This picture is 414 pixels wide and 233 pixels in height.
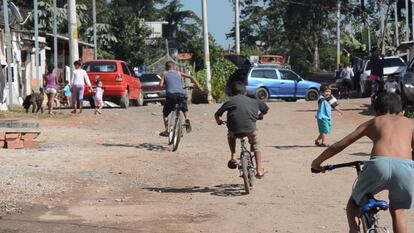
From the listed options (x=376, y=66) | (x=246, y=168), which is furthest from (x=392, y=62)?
(x=246, y=168)

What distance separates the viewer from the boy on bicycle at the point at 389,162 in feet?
17.1

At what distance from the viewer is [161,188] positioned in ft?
34.0

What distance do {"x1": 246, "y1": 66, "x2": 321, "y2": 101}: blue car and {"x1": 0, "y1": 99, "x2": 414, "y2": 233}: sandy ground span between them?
15.2m

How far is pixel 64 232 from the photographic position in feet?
24.7

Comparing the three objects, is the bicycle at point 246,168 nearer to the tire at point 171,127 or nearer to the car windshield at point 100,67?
the tire at point 171,127

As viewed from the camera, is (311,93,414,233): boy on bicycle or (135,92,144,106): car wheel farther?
(135,92,144,106): car wheel

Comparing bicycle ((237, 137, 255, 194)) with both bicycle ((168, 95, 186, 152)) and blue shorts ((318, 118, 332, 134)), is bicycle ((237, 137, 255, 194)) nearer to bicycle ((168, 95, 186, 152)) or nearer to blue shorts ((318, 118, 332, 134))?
bicycle ((168, 95, 186, 152))

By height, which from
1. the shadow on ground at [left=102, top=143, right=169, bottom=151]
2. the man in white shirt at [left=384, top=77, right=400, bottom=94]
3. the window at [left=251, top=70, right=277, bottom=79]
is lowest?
the shadow on ground at [left=102, top=143, right=169, bottom=151]

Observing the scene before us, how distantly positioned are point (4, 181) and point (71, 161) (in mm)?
2331

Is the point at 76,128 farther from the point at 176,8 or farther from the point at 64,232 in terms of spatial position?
the point at 176,8

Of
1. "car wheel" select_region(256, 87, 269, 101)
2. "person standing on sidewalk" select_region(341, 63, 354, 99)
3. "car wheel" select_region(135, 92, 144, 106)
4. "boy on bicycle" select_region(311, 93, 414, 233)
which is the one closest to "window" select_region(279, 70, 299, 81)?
"car wheel" select_region(256, 87, 269, 101)

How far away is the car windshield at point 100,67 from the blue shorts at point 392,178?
20.4 metres

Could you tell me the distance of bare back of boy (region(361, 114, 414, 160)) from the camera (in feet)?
17.3

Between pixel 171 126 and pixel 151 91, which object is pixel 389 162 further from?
pixel 151 91
